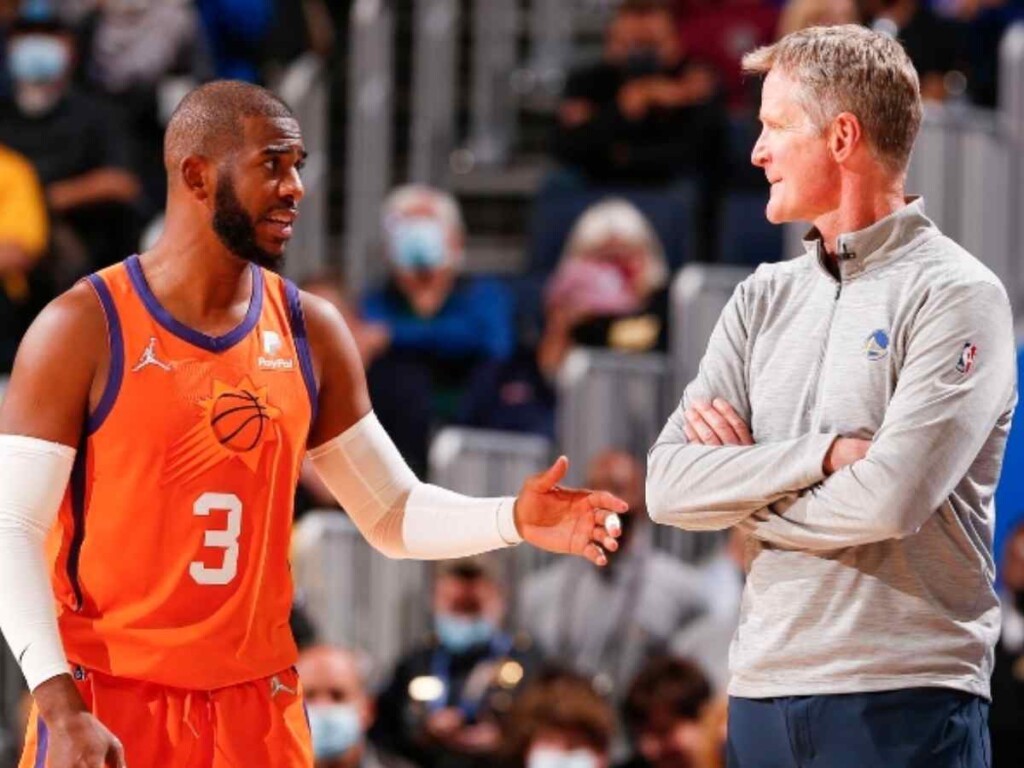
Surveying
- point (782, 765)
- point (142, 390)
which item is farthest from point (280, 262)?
point (782, 765)

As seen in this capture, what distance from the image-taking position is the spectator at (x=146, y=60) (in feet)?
36.5

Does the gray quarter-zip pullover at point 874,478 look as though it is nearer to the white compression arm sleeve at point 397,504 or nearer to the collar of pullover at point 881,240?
the collar of pullover at point 881,240

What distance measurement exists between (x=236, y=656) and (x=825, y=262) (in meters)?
1.36

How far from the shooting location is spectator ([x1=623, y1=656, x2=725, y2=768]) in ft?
24.8

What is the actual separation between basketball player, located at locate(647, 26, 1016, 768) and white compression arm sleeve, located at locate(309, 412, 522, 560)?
571 millimetres

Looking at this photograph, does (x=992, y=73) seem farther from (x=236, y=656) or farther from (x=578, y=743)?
(x=236, y=656)

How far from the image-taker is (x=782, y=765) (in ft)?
13.0

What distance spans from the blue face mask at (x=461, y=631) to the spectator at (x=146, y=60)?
3621 millimetres

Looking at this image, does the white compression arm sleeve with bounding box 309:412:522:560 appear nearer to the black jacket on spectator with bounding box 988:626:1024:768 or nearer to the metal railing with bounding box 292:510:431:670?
the black jacket on spectator with bounding box 988:626:1024:768

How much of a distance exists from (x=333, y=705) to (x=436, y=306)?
278 centimetres

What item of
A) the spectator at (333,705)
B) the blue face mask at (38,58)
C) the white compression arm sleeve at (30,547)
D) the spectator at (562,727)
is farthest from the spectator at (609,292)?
the white compression arm sleeve at (30,547)

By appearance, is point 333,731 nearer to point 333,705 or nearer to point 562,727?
point 333,705

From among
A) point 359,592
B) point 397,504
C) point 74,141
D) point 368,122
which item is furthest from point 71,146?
point 397,504

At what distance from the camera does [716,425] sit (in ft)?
13.3
